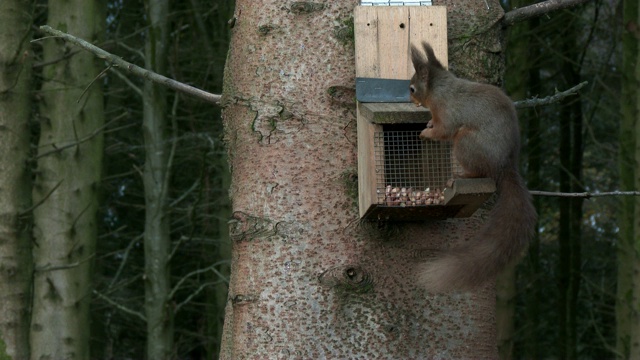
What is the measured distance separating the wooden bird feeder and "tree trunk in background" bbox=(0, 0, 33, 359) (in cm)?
375

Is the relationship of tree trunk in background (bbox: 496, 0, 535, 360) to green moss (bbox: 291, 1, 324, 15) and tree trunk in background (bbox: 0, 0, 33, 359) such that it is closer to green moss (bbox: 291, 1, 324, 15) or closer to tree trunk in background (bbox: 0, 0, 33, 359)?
tree trunk in background (bbox: 0, 0, 33, 359)

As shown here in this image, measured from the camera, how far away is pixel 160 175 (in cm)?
1142

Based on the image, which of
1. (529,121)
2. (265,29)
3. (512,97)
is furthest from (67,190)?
(529,121)

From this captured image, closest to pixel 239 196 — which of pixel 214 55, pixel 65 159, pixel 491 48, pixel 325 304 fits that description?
pixel 325 304

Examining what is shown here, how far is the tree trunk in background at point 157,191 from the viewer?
444 inches

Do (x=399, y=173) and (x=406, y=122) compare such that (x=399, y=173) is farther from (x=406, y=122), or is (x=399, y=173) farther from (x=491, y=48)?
(x=491, y=48)

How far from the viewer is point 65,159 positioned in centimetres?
921

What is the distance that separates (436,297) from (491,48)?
1025mm

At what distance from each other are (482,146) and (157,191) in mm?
8271

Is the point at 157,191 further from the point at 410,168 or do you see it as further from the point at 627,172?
the point at 410,168

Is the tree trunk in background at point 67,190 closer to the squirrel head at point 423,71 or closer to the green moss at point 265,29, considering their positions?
the green moss at point 265,29

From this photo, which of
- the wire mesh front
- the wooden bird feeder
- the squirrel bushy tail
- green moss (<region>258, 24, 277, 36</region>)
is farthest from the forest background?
the squirrel bushy tail

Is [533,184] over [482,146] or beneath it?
beneath

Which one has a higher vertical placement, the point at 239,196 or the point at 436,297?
the point at 239,196
